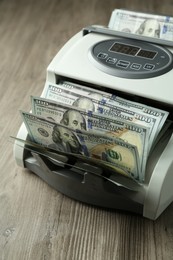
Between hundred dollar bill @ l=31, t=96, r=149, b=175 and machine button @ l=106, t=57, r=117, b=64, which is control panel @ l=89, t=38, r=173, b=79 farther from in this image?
hundred dollar bill @ l=31, t=96, r=149, b=175

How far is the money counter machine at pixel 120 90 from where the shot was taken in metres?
0.68

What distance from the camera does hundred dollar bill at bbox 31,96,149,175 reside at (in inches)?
25.5

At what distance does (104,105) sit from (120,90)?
40mm

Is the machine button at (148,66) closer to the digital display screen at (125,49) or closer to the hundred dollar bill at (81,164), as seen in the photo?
the digital display screen at (125,49)

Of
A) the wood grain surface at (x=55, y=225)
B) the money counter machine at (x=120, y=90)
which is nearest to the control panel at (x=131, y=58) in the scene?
the money counter machine at (x=120, y=90)

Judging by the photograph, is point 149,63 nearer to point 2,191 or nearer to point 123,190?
point 123,190

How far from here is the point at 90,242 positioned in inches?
26.5

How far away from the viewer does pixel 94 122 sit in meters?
0.68

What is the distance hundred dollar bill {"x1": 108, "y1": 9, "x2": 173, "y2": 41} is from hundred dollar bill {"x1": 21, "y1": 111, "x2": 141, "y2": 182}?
0.34m

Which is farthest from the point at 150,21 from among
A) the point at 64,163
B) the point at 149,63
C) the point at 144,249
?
the point at 144,249

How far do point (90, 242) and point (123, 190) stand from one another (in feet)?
0.35

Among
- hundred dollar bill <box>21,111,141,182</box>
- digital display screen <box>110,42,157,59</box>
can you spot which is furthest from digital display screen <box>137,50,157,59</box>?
hundred dollar bill <box>21,111,141,182</box>

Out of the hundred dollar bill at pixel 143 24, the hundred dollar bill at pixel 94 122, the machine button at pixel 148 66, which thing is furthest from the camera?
the hundred dollar bill at pixel 143 24

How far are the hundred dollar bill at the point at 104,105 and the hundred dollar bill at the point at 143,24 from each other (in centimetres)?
24
